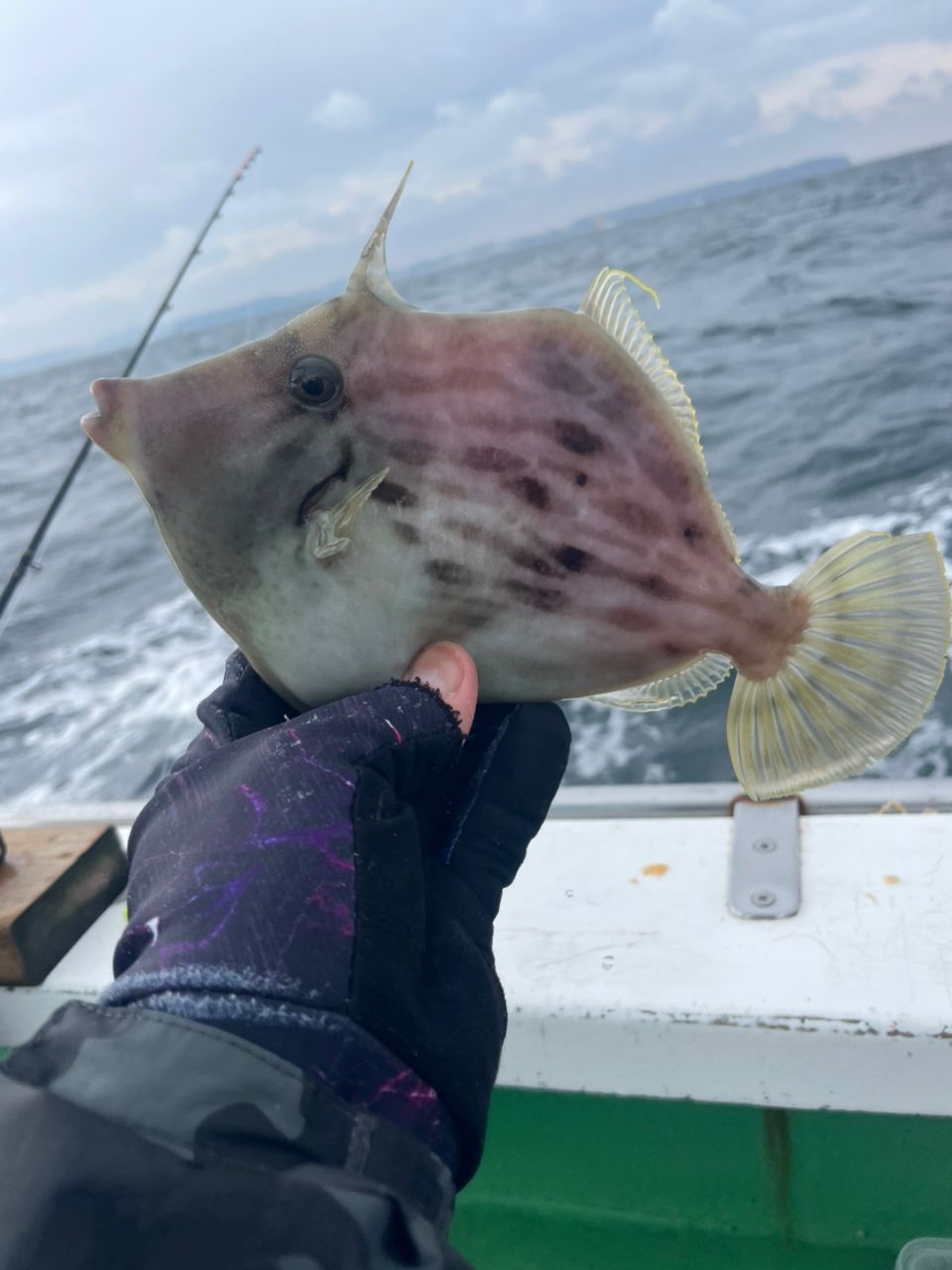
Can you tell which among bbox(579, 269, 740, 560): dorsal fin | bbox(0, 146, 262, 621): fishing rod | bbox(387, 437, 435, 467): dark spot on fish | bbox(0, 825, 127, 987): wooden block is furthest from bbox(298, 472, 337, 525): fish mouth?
bbox(0, 146, 262, 621): fishing rod

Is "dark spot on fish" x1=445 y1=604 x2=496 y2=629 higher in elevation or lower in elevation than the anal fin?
higher

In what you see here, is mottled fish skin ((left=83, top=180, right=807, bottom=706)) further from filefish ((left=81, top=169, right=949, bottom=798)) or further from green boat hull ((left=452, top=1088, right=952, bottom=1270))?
green boat hull ((left=452, top=1088, right=952, bottom=1270))

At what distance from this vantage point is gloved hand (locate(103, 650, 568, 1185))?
1225mm

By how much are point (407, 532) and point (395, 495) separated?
0.06 m

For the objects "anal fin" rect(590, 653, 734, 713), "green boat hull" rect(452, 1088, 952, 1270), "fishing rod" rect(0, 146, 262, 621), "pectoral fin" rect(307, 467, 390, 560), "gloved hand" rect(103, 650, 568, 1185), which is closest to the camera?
Answer: "gloved hand" rect(103, 650, 568, 1185)

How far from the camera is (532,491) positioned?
1.56 metres

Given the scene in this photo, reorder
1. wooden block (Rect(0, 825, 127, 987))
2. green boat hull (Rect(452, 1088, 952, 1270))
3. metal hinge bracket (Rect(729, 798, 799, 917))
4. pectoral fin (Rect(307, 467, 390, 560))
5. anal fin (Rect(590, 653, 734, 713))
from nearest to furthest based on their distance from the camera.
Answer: pectoral fin (Rect(307, 467, 390, 560)) → anal fin (Rect(590, 653, 734, 713)) → green boat hull (Rect(452, 1088, 952, 1270)) → metal hinge bracket (Rect(729, 798, 799, 917)) → wooden block (Rect(0, 825, 127, 987))

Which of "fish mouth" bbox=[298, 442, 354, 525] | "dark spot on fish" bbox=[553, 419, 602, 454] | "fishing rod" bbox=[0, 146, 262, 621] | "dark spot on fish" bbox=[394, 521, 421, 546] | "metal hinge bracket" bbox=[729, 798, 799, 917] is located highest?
"fish mouth" bbox=[298, 442, 354, 525]

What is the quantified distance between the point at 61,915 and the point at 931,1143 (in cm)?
203

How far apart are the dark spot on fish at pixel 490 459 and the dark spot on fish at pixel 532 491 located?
2 cm

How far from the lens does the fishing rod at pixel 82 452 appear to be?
3.73 m

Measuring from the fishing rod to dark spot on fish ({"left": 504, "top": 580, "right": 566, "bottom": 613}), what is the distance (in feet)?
7.41

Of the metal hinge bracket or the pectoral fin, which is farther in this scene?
the metal hinge bracket

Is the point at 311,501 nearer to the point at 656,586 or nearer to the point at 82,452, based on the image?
the point at 656,586
